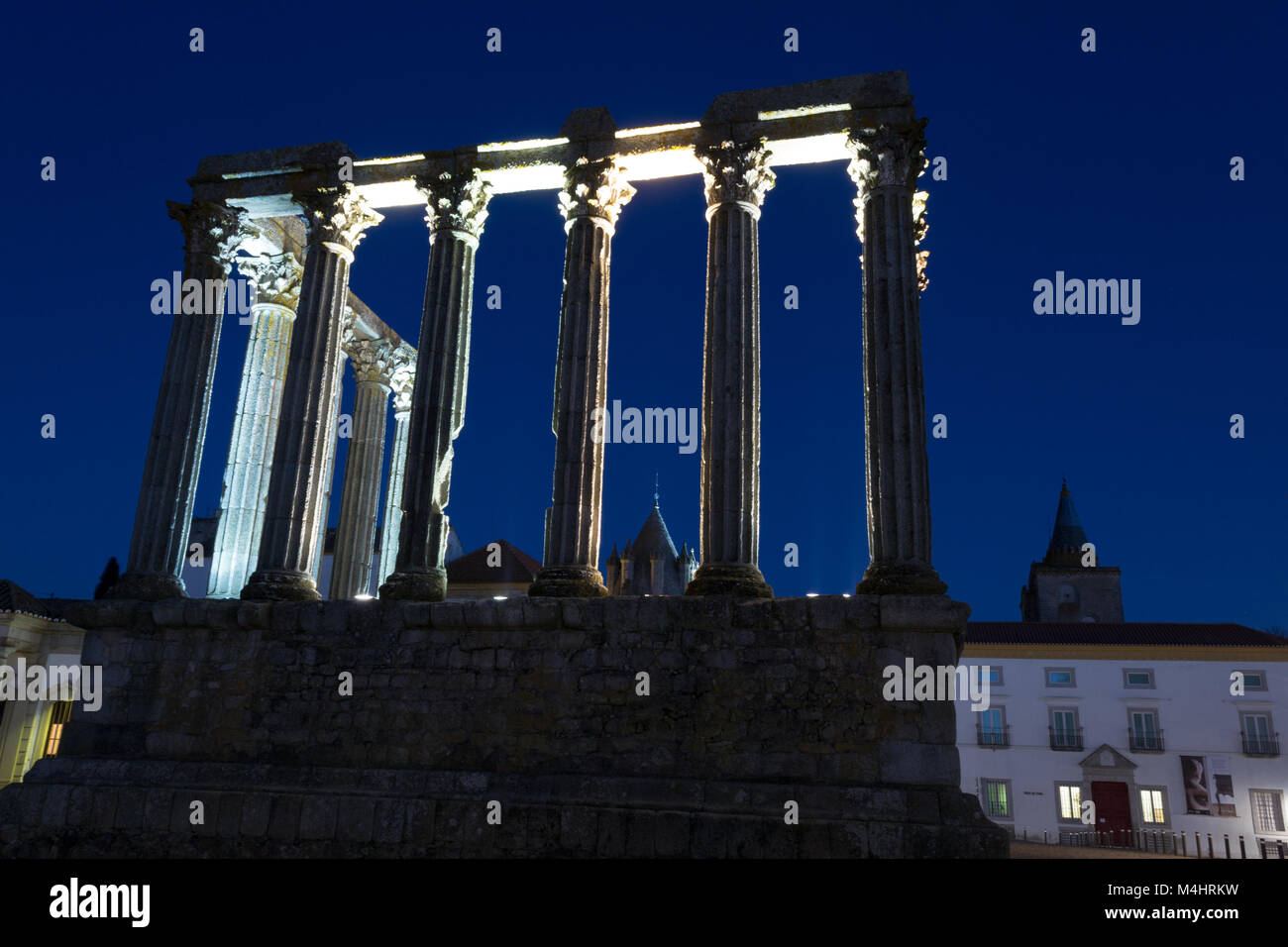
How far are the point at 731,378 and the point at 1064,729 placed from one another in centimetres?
2869

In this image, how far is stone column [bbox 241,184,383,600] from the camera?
1306cm

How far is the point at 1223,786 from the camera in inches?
1236

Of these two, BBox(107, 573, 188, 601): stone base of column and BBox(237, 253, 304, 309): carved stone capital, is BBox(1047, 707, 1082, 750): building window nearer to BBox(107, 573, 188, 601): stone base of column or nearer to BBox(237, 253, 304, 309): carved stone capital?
BBox(237, 253, 304, 309): carved stone capital

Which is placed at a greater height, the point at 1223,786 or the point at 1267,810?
the point at 1223,786

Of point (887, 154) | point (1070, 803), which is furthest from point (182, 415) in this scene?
point (1070, 803)

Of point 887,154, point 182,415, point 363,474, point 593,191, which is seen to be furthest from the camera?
point 363,474

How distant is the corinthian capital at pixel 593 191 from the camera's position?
13422 millimetres

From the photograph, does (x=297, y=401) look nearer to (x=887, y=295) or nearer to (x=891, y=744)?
(x=887, y=295)

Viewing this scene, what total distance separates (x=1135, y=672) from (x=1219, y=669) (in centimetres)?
294

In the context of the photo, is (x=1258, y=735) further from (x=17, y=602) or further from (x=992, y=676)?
(x=17, y=602)

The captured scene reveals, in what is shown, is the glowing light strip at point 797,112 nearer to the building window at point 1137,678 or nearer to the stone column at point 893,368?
the stone column at point 893,368

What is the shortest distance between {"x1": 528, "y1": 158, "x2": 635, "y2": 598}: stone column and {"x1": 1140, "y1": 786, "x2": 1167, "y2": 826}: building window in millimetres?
29626

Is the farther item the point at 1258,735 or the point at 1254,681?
the point at 1254,681

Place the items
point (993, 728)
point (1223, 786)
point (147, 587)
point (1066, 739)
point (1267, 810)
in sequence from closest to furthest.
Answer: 1. point (147, 587)
2. point (1267, 810)
3. point (1223, 786)
4. point (1066, 739)
5. point (993, 728)
